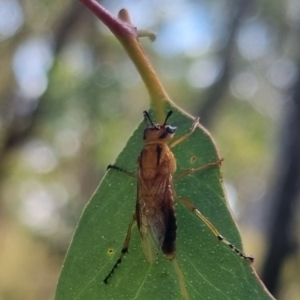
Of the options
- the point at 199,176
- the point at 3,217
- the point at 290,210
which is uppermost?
the point at 290,210

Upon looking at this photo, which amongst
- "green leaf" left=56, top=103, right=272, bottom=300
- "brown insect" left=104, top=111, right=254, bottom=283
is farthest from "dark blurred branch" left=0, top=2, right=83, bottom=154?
"green leaf" left=56, top=103, right=272, bottom=300

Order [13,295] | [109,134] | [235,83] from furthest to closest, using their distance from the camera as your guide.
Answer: [235,83]
[13,295]
[109,134]

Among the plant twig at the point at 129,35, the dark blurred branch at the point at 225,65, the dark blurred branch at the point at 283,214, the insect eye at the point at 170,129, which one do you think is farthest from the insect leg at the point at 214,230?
the dark blurred branch at the point at 225,65

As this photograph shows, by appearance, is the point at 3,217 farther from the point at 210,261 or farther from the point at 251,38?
the point at 210,261

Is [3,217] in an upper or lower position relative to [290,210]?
lower

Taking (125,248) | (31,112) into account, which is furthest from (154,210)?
(31,112)

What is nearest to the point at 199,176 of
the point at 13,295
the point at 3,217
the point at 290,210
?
the point at 290,210

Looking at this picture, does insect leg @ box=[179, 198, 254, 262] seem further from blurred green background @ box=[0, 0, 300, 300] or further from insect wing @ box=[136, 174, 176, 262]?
blurred green background @ box=[0, 0, 300, 300]
